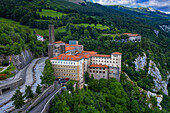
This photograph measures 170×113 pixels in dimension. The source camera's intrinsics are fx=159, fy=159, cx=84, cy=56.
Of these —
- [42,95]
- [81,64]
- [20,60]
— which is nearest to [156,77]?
[81,64]

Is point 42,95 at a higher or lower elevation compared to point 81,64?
lower

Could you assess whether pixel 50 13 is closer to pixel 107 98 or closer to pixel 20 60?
pixel 20 60

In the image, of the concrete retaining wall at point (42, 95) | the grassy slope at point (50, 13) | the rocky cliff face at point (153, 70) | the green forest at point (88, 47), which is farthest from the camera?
the grassy slope at point (50, 13)

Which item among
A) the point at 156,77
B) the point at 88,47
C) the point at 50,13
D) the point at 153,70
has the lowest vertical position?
the point at 156,77

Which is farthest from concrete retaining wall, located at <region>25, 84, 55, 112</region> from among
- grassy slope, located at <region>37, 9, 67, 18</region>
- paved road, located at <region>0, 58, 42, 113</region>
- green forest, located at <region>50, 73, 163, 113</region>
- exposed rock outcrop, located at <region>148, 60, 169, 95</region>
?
grassy slope, located at <region>37, 9, 67, 18</region>

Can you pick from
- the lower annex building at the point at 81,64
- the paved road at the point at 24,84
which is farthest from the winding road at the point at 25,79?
the lower annex building at the point at 81,64

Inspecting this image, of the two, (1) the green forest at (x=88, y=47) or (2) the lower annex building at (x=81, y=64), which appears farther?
(2) the lower annex building at (x=81, y=64)

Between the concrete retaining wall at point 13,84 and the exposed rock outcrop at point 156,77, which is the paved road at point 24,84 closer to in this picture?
the concrete retaining wall at point 13,84

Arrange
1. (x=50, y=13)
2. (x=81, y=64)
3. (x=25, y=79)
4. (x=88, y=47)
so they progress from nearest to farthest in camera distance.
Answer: (x=25, y=79) → (x=81, y=64) → (x=88, y=47) → (x=50, y=13)
